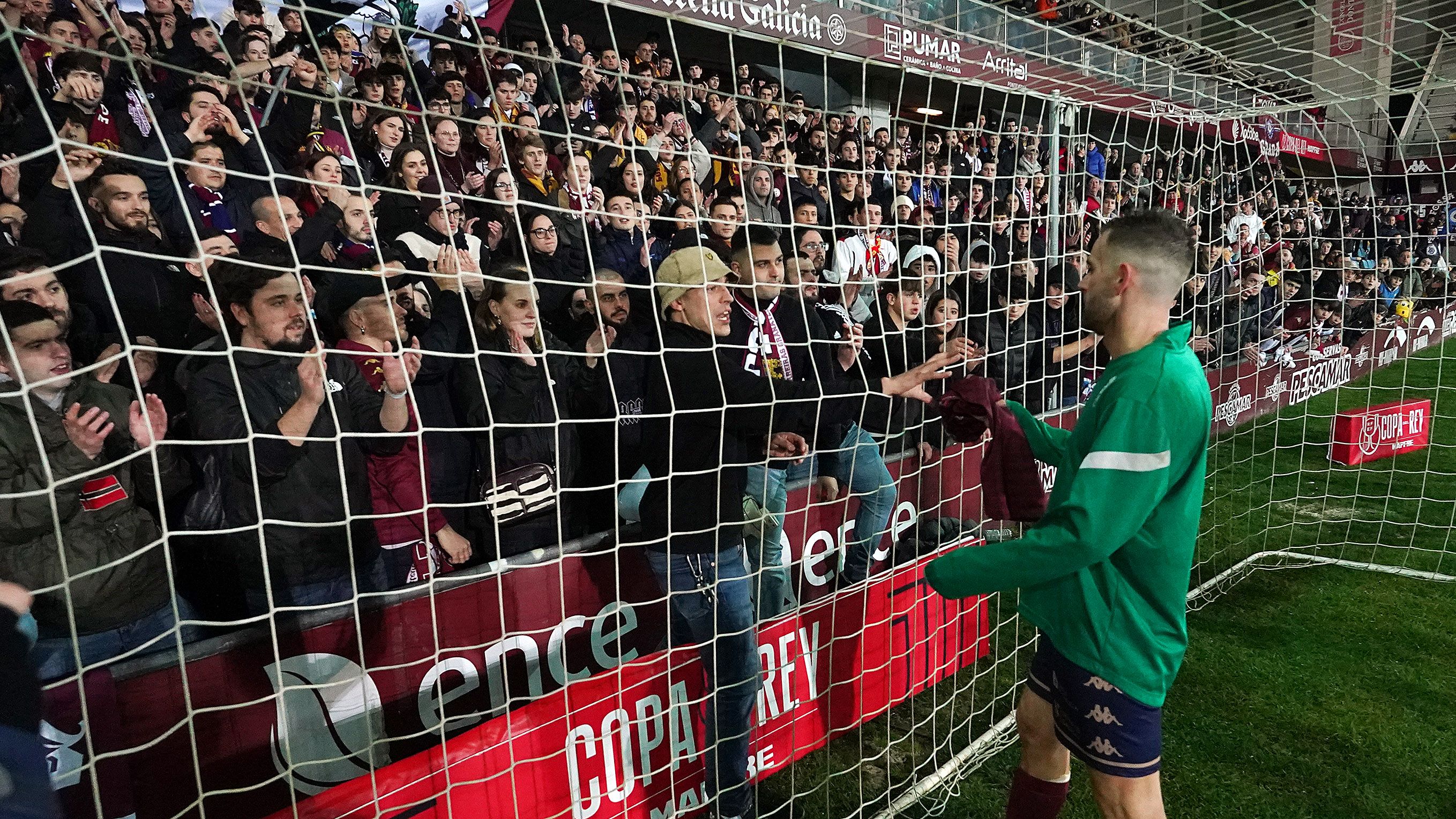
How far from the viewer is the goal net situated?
1.91m

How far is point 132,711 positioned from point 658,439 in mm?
1422

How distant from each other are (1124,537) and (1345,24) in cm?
462

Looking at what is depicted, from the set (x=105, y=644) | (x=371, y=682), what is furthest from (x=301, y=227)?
(x=371, y=682)

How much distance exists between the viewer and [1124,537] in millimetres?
1715

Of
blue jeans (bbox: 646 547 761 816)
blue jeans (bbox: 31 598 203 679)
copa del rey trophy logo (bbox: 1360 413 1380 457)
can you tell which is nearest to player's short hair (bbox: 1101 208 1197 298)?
blue jeans (bbox: 646 547 761 816)

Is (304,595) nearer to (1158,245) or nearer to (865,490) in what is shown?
(865,490)

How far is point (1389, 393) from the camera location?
9.77 metres

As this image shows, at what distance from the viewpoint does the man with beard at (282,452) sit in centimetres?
218

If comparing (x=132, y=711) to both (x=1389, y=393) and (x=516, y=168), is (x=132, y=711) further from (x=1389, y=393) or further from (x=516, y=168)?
(x=1389, y=393)

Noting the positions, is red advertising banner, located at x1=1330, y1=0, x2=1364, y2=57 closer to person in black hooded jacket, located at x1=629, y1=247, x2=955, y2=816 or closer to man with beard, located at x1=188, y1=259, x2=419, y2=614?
person in black hooded jacket, located at x1=629, y1=247, x2=955, y2=816

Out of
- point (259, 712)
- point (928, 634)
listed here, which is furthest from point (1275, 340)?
point (259, 712)

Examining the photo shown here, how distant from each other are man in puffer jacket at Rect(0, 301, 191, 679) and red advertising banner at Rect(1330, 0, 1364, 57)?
5.62 meters

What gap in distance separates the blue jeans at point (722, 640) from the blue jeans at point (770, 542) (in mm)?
258

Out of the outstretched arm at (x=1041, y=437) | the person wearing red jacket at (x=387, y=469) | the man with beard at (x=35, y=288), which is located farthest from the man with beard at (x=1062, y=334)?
the man with beard at (x=35, y=288)
